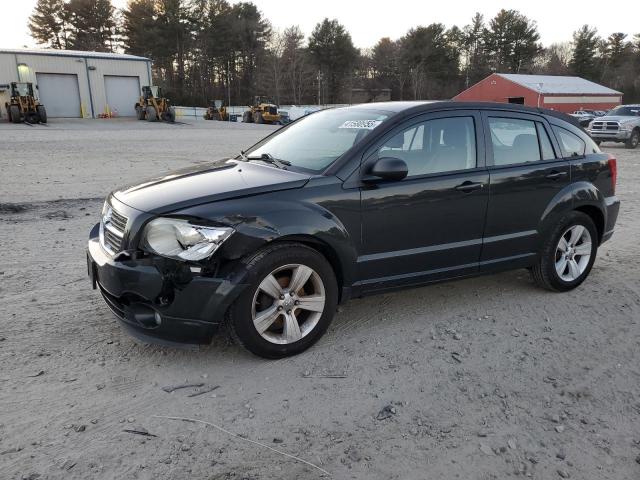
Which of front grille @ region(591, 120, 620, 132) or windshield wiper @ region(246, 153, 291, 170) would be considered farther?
front grille @ region(591, 120, 620, 132)

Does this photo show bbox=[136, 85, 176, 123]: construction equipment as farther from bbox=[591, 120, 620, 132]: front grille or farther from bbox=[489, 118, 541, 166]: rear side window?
bbox=[489, 118, 541, 166]: rear side window

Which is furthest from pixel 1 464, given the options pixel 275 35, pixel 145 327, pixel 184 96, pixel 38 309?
pixel 275 35

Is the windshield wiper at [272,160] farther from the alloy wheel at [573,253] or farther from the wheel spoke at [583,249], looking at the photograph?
the wheel spoke at [583,249]

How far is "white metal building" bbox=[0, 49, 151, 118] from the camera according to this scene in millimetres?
35188

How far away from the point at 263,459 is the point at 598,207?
4055 millimetres

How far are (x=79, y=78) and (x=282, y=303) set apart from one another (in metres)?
40.5

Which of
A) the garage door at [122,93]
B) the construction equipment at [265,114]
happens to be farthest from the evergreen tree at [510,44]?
the garage door at [122,93]

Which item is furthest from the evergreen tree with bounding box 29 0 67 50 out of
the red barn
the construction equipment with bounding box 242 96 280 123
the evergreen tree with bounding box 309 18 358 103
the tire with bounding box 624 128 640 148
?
the tire with bounding box 624 128 640 148

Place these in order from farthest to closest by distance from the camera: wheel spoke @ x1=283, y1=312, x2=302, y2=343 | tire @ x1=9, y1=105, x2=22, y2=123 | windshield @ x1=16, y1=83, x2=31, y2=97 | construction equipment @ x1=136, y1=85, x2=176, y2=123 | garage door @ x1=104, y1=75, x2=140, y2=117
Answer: garage door @ x1=104, y1=75, x2=140, y2=117
construction equipment @ x1=136, y1=85, x2=176, y2=123
windshield @ x1=16, y1=83, x2=31, y2=97
tire @ x1=9, y1=105, x2=22, y2=123
wheel spoke @ x1=283, y1=312, x2=302, y2=343

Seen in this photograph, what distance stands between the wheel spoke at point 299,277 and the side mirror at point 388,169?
2.57 ft

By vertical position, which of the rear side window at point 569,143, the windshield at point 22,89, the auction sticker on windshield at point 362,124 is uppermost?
the windshield at point 22,89

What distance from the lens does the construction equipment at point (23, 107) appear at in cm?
3003

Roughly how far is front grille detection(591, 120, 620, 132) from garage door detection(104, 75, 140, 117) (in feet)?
Result: 107

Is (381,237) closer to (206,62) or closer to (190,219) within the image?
(190,219)
